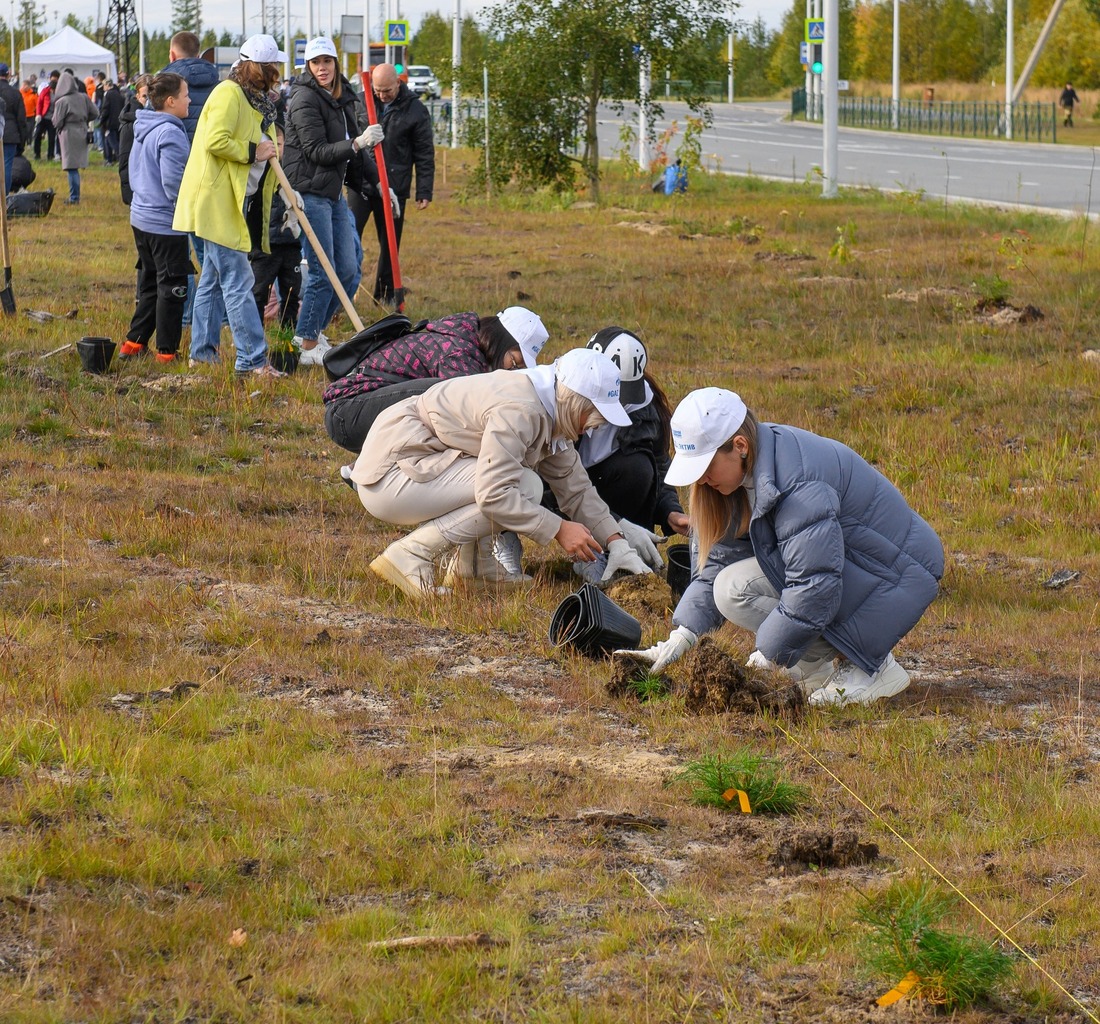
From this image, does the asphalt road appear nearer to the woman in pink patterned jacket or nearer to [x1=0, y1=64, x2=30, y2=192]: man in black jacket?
[x1=0, y1=64, x2=30, y2=192]: man in black jacket

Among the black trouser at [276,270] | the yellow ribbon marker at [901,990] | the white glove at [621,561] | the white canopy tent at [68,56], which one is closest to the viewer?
the yellow ribbon marker at [901,990]

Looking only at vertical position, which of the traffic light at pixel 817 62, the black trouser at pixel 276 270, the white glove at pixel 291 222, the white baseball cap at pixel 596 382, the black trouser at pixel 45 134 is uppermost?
the traffic light at pixel 817 62

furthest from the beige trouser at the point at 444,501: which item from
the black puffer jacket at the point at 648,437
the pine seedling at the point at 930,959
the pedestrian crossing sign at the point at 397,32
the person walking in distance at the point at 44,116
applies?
the pedestrian crossing sign at the point at 397,32

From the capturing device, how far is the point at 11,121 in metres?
19.7

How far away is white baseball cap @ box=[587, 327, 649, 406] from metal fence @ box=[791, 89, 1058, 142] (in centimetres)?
3512

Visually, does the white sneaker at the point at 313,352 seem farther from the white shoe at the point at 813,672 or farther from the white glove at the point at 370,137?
the white shoe at the point at 813,672

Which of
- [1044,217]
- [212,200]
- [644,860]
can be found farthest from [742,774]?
[1044,217]

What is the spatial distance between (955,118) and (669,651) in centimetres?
4655

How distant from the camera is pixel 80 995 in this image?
2982mm

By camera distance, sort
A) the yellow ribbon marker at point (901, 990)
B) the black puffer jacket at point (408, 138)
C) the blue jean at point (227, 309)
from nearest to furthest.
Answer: the yellow ribbon marker at point (901, 990), the blue jean at point (227, 309), the black puffer jacket at point (408, 138)

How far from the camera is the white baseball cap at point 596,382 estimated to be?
5.51 meters

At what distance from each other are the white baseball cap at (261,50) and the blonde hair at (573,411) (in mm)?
4554

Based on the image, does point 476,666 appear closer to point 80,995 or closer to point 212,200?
point 80,995

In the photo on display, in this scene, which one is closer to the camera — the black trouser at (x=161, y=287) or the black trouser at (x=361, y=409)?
the black trouser at (x=361, y=409)
